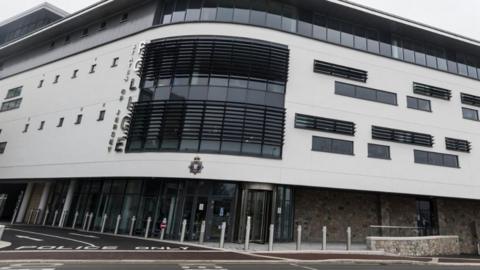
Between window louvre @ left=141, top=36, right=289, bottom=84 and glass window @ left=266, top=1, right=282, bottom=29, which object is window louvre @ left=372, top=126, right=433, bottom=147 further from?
glass window @ left=266, top=1, right=282, bottom=29

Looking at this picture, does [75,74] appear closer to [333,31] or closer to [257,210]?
[257,210]

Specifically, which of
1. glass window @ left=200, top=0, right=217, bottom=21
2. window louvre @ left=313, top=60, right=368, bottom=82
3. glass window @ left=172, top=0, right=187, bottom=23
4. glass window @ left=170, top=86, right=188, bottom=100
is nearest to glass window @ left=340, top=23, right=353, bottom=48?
window louvre @ left=313, top=60, right=368, bottom=82

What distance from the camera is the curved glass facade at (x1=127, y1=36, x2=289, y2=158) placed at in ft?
53.5

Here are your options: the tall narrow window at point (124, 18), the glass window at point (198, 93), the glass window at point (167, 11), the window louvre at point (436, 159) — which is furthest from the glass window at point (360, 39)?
the tall narrow window at point (124, 18)

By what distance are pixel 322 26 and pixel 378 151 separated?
357 inches

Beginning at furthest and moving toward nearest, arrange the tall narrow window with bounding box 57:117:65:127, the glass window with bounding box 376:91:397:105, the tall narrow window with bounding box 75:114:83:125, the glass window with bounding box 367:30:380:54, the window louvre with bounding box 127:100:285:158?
the tall narrow window with bounding box 57:117:65:127, the glass window with bounding box 367:30:380:54, the tall narrow window with bounding box 75:114:83:125, the glass window with bounding box 376:91:397:105, the window louvre with bounding box 127:100:285:158

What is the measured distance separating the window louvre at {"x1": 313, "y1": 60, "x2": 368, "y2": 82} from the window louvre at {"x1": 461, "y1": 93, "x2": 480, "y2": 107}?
8.63 meters

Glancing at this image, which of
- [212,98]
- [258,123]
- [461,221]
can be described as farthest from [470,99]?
[212,98]

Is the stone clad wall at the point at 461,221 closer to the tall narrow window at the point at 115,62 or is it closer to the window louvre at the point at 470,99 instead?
the window louvre at the point at 470,99

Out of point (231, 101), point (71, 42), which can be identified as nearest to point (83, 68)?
point (71, 42)

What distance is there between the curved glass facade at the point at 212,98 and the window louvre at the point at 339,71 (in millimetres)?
2365

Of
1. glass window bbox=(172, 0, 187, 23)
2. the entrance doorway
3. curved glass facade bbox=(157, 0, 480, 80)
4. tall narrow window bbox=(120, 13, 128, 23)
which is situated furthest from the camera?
tall narrow window bbox=(120, 13, 128, 23)

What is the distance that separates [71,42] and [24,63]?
7.38 m

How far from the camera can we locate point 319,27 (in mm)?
20469
